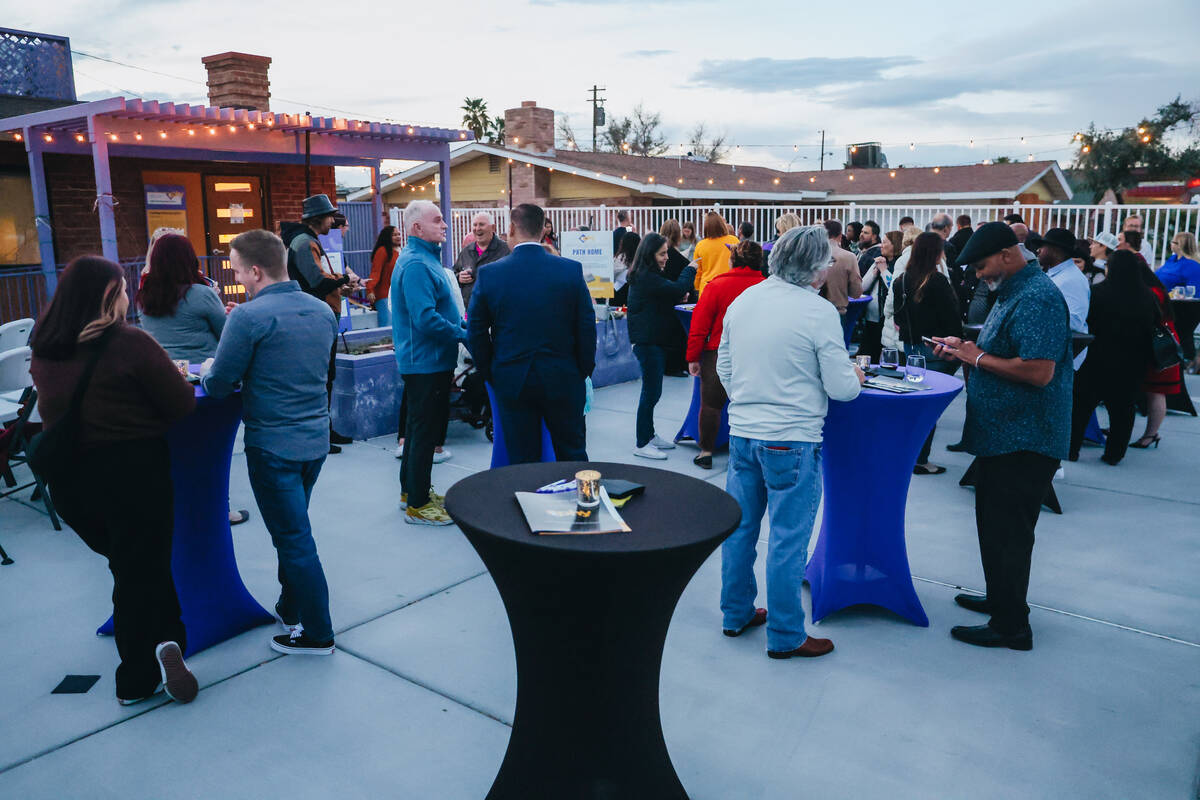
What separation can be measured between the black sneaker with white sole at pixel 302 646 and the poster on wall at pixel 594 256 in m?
7.19

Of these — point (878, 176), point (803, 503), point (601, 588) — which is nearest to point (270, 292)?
point (601, 588)

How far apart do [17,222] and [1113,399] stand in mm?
13463

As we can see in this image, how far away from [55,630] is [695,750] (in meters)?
2.97

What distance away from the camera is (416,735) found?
3045 mm

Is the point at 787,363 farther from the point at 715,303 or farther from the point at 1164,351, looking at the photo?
the point at 1164,351

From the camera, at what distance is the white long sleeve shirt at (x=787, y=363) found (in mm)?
3268

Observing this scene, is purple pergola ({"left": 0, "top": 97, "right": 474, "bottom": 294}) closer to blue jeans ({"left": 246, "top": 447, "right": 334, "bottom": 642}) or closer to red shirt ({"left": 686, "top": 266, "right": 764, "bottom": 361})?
red shirt ({"left": 686, "top": 266, "right": 764, "bottom": 361})

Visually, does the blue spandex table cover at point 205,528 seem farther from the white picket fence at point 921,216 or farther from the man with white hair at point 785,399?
the white picket fence at point 921,216

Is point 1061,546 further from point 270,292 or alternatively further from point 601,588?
point 270,292

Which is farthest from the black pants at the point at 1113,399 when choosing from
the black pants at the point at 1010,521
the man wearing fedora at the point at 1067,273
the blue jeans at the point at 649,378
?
the black pants at the point at 1010,521

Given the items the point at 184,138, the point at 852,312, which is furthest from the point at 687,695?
the point at 184,138

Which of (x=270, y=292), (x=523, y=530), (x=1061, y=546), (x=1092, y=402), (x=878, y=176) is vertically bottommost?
(x=1061, y=546)

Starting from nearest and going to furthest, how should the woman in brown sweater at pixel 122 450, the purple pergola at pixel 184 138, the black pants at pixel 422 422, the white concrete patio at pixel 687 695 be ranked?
1. the white concrete patio at pixel 687 695
2. the woman in brown sweater at pixel 122 450
3. the black pants at pixel 422 422
4. the purple pergola at pixel 184 138

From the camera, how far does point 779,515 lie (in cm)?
345
